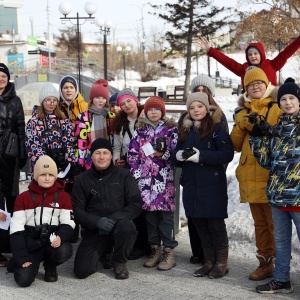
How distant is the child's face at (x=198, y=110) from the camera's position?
16.1 ft

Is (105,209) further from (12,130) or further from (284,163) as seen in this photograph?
(284,163)

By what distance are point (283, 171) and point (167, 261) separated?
1588mm

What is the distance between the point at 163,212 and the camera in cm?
522

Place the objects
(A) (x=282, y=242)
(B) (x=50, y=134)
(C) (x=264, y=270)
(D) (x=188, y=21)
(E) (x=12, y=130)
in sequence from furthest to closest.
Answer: (D) (x=188, y=21)
(E) (x=12, y=130)
(B) (x=50, y=134)
(C) (x=264, y=270)
(A) (x=282, y=242)

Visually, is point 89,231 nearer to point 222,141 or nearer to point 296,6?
point 222,141

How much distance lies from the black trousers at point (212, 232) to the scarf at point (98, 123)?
1400mm

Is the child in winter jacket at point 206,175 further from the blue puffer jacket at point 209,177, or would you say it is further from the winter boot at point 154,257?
the winter boot at point 154,257

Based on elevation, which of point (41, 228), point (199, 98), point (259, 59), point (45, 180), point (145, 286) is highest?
point (259, 59)

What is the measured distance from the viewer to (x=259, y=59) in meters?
5.88

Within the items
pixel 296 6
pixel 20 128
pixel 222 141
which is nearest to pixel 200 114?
pixel 222 141

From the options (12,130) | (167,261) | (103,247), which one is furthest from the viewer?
(12,130)

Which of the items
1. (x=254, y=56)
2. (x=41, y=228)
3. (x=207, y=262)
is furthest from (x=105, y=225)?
(x=254, y=56)

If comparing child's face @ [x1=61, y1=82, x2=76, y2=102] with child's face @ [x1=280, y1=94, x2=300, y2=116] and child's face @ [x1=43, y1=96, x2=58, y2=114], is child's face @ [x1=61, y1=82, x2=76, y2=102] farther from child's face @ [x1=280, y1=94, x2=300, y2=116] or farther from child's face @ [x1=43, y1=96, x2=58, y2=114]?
child's face @ [x1=280, y1=94, x2=300, y2=116]

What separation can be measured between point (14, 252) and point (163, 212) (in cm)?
144
